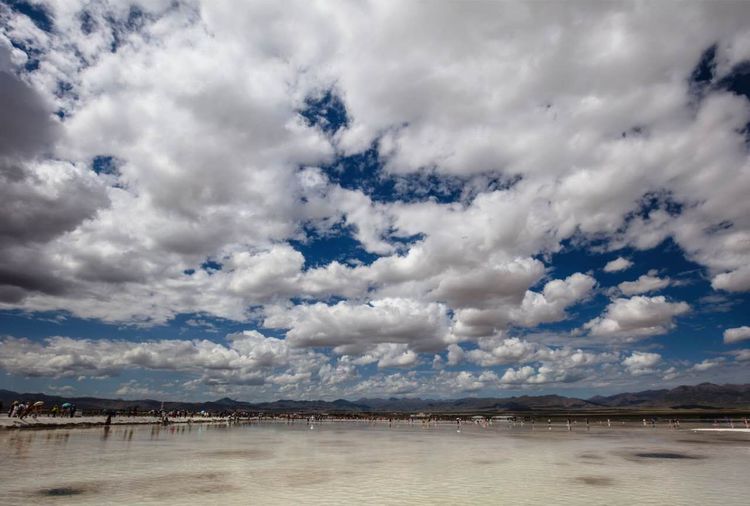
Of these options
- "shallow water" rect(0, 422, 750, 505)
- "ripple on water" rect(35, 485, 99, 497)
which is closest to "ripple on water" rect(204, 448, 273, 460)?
"shallow water" rect(0, 422, 750, 505)

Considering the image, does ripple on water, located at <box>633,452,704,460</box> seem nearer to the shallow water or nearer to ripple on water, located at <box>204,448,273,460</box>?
the shallow water

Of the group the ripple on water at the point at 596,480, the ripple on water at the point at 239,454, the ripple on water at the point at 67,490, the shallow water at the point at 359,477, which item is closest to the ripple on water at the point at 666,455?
the shallow water at the point at 359,477

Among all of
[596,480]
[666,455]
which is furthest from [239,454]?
[666,455]

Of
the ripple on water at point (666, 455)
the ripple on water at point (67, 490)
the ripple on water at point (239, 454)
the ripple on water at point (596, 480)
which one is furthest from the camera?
the ripple on water at point (666, 455)

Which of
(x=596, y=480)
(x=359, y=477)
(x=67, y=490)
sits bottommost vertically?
(x=596, y=480)

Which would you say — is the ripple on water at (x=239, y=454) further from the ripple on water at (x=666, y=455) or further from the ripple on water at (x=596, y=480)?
the ripple on water at (x=666, y=455)

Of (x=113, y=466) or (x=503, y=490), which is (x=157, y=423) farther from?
(x=503, y=490)

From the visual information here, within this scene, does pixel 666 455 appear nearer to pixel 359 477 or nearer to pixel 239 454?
pixel 359 477

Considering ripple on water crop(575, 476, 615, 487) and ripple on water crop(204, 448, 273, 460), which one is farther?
ripple on water crop(204, 448, 273, 460)

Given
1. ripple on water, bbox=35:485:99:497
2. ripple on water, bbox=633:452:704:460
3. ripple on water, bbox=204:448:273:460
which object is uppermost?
ripple on water, bbox=35:485:99:497

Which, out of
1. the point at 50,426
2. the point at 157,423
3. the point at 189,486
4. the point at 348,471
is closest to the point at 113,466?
the point at 189,486

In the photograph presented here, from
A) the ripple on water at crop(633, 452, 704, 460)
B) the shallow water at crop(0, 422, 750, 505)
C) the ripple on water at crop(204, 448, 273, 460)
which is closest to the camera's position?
the shallow water at crop(0, 422, 750, 505)

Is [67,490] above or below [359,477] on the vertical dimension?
above

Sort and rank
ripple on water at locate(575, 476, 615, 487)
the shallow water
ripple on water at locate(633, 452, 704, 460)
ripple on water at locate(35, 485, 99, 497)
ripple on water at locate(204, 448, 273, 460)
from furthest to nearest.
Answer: ripple on water at locate(633, 452, 704, 460)
ripple on water at locate(204, 448, 273, 460)
ripple on water at locate(575, 476, 615, 487)
the shallow water
ripple on water at locate(35, 485, 99, 497)
